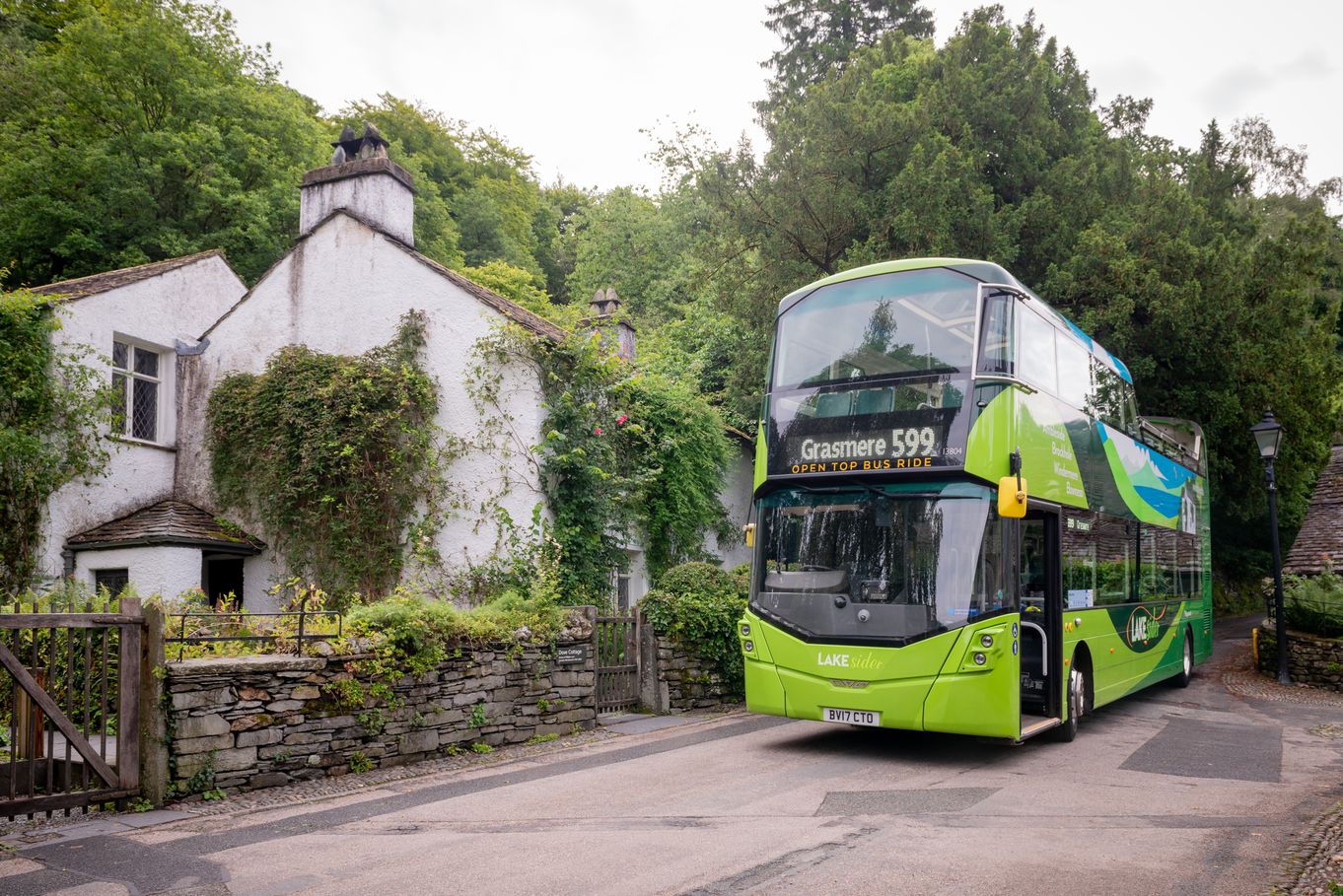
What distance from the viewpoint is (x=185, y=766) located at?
8.09 meters

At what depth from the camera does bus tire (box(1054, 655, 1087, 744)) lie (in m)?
11.0

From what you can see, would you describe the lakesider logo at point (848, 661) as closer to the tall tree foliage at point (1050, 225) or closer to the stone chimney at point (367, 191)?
the stone chimney at point (367, 191)

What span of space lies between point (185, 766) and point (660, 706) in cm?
685

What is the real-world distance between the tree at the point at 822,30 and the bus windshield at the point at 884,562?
112 feet

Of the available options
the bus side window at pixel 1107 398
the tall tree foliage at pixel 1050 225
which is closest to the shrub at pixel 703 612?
the bus side window at pixel 1107 398

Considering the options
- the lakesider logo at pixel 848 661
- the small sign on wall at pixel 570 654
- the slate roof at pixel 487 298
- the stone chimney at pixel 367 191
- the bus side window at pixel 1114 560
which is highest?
the stone chimney at pixel 367 191

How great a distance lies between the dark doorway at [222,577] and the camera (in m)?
18.2

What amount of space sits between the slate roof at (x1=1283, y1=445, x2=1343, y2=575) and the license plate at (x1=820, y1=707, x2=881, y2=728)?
14655 millimetres

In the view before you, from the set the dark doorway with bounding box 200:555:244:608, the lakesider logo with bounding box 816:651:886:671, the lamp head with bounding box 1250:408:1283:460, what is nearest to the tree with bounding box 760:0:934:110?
the lamp head with bounding box 1250:408:1283:460

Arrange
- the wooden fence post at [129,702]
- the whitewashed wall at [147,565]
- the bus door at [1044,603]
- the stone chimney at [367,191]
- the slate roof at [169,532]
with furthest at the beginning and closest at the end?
the stone chimney at [367,191] → the slate roof at [169,532] → the whitewashed wall at [147,565] → the bus door at [1044,603] → the wooden fence post at [129,702]

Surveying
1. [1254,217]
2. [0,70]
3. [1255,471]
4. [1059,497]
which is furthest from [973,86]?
[0,70]

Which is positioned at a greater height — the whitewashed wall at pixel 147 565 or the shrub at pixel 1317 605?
the whitewashed wall at pixel 147 565

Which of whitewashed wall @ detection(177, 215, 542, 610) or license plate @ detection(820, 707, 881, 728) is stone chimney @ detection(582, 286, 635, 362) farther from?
license plate @ detection(820, 707, 881, 728)

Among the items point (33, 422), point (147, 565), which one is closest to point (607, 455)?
point (147, 565)
